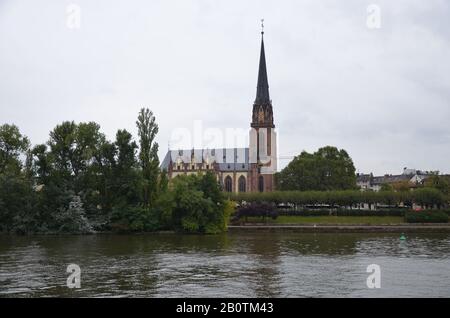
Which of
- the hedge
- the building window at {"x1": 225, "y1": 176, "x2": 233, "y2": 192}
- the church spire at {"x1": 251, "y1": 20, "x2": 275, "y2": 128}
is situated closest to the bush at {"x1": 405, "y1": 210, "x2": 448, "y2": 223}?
the hedge

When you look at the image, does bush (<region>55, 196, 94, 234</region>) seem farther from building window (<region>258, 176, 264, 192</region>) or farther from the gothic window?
the gothic window

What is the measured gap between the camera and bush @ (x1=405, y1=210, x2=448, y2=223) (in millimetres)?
85938

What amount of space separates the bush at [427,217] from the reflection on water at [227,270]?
33886mm

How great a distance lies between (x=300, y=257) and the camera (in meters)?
41.9

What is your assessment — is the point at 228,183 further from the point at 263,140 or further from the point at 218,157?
the point at 263,140

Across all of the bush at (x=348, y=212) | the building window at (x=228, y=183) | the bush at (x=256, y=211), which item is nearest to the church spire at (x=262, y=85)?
the building window at (x=228, y=183)

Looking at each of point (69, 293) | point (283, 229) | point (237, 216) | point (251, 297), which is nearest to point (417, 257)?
point (251, 297)

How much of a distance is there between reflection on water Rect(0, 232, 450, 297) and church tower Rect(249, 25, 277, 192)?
93.3 meters

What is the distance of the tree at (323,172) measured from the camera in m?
120

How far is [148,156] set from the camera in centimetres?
7838

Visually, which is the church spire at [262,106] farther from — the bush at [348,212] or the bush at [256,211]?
the bush at [256,211]

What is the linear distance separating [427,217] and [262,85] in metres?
69.6

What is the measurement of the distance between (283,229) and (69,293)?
180 feet
